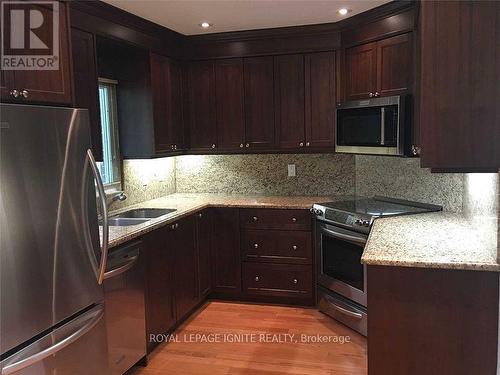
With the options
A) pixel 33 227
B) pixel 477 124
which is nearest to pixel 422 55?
pixel 477 124

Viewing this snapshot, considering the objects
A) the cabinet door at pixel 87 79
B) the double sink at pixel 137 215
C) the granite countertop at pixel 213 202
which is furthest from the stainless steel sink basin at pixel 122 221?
the cabinet door at pixel 87 79

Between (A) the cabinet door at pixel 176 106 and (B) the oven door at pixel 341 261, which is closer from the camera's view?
(B) the oven door at pixel 341 261

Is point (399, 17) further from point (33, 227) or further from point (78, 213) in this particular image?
point (33, 227)

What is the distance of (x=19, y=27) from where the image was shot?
6.53ft

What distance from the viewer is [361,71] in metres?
3.78

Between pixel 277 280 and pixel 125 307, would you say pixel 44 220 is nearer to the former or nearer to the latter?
pixel 125 307

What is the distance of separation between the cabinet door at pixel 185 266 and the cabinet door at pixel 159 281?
8 centimetres

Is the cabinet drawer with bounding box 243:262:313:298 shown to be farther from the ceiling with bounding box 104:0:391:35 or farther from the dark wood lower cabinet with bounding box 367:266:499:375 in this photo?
the ceiling with bounding box 104:0:391:35

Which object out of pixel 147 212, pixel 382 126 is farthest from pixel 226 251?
pixel 382 126

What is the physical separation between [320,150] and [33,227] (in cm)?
275

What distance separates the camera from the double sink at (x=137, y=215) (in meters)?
3.58

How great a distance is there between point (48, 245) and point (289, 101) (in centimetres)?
269

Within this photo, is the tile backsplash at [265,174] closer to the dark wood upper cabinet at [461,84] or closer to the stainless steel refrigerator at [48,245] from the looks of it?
the dark wood upper cabinet at [461,84]

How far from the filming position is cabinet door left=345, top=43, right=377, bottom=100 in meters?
3.67
